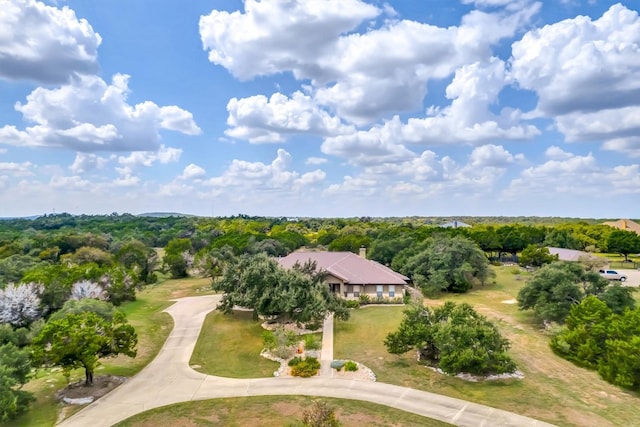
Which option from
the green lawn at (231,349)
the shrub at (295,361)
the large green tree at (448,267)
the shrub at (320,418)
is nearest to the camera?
the shrub at (320,418)

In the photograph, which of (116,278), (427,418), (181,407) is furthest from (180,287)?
(427,418)

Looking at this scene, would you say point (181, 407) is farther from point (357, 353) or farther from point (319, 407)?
point (357, 353)

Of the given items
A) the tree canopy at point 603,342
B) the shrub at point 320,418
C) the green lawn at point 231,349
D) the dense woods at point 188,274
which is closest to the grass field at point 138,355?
the dense woods at point 188,274

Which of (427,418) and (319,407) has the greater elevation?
(319,407)

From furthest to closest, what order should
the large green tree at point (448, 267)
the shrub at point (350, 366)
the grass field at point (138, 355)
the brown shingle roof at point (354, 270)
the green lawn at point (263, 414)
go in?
the large green tree at point (448, 267) → the brown shingle roof at point (354, 270) → the shrub at point (350, 366) → the grass field at point (138, 355) → the green lawn at point (263, 414)

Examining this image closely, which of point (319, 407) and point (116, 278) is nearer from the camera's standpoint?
point (319, 407)

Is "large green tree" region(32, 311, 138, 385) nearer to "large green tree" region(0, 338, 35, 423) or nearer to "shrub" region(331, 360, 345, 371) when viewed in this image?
"large green tree" region(0, 338, 35, 423)

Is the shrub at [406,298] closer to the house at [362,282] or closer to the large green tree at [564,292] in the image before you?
the house at [362,282]

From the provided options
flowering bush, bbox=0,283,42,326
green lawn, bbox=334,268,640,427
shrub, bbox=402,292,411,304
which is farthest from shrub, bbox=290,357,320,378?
flowering bush, bbox=0,283,42,326
